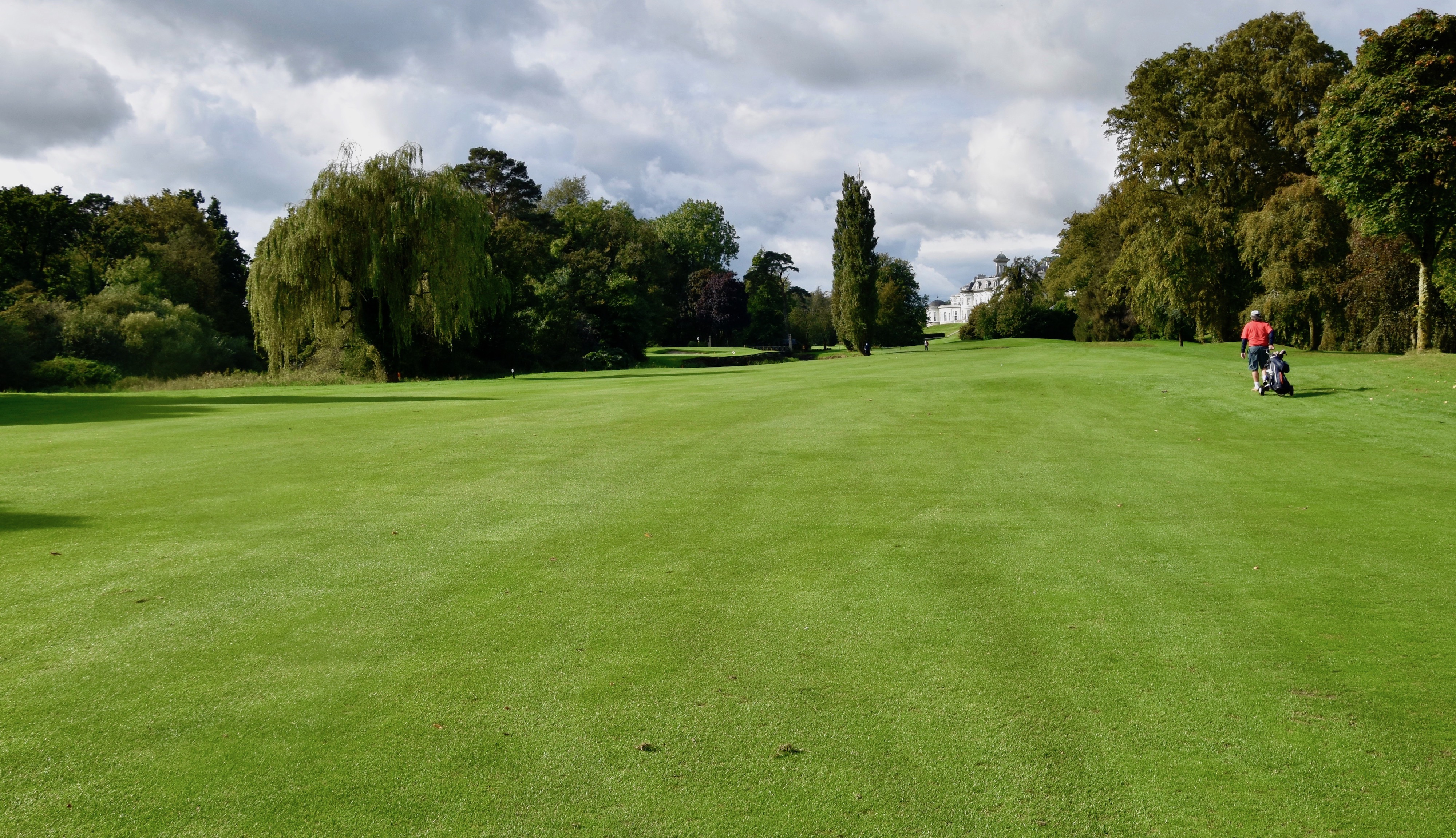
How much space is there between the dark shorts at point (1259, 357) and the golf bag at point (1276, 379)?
0.30 ft

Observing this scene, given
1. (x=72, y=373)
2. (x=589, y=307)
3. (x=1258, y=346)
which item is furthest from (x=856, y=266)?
(x=72, y=373)

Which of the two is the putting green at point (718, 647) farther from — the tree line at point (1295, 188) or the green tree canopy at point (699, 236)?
the green tree canopy at point (699, 236)

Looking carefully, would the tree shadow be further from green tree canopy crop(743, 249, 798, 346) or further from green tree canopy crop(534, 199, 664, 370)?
green tree canopy crop(743, 249, 798, 346)

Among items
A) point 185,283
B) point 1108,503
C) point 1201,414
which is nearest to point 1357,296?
point 1201,414

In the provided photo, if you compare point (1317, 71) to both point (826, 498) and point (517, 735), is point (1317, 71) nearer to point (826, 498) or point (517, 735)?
point (826, 498)

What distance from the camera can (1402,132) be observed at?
2473cm

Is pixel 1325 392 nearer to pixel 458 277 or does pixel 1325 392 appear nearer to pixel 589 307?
pixel 458 277

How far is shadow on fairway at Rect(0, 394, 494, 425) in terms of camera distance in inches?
667

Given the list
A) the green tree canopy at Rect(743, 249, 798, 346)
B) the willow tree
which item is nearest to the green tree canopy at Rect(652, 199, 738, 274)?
the green tree canopy at Rect(743, 249, 798, 346)

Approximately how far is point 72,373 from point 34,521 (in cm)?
3493

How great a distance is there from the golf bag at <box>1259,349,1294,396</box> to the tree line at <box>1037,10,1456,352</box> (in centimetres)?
1021

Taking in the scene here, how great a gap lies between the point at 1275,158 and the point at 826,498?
139 ft

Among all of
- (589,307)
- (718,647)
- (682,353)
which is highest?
(589,307)

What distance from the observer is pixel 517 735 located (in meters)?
3.90
